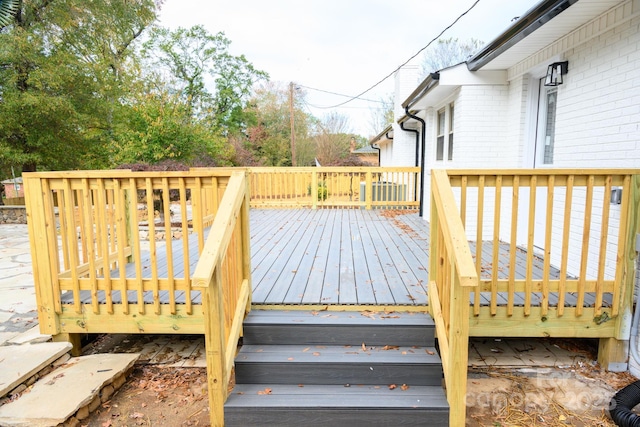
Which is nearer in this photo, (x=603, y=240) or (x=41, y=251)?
(x=603, y=240)

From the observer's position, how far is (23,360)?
2664 millimetres

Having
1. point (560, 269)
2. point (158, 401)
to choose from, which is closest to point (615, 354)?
point (560, 269)

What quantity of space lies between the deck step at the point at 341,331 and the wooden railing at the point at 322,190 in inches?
255

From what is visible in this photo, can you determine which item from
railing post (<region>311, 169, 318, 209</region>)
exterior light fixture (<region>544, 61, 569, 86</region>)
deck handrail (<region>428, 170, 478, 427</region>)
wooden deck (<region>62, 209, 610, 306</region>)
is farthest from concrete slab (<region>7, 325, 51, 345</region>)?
railing post (<region>311, 169, 318, 209</region>)

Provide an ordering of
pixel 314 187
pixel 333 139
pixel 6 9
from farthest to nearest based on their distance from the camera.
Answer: pixel 333 139, pixel 314 187, pixel 6 9

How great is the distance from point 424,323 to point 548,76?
10.4ft

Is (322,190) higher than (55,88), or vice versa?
(55,88)

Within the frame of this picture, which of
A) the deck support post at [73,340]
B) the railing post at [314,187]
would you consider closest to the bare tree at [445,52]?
the railing post at [314,187]

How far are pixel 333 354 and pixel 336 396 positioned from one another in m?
0.29

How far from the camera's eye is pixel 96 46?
13414mm

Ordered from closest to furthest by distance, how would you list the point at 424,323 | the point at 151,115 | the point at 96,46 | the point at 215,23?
the point at 424,323 → the point at 151,115 → the point at 96,46 → the point at 215,23

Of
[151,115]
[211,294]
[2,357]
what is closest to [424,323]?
[211,294]

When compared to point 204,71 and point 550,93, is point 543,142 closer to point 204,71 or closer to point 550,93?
point 550,93

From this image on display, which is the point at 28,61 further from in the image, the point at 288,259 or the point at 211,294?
the point at 211,294
